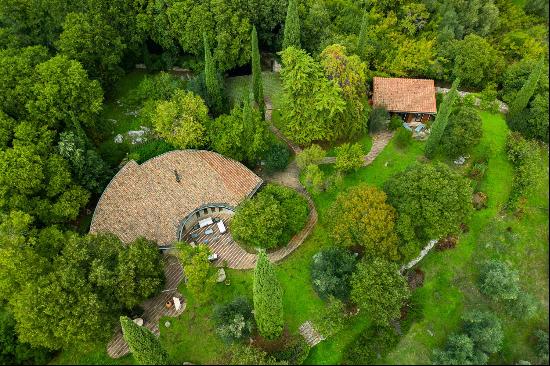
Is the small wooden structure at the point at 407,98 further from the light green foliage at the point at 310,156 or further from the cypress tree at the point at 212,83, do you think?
the cypress tree at the point at 212,83

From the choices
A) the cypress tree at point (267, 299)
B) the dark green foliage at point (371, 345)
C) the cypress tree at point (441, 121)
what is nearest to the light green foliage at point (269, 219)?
the cypress tree at point (267, 299)

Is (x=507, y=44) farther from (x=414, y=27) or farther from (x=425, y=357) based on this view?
(x=425, y=357)

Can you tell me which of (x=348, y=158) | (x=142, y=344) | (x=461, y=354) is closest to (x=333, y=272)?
(x=461, y=354)

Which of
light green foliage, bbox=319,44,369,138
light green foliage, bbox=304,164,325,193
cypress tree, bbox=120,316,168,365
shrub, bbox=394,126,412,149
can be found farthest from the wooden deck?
shrub, bbox=394,126,412,149

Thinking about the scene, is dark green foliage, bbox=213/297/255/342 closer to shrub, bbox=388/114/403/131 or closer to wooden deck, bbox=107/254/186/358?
wooden deck, bbox=107/254/186/358

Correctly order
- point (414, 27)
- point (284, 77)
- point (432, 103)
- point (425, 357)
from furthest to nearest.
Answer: point (414, 27) < point (432, 103) < point (284, 77) < point (425, 357)

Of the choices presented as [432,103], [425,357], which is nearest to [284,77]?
[432,103]

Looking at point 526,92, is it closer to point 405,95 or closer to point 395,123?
point 405,95
